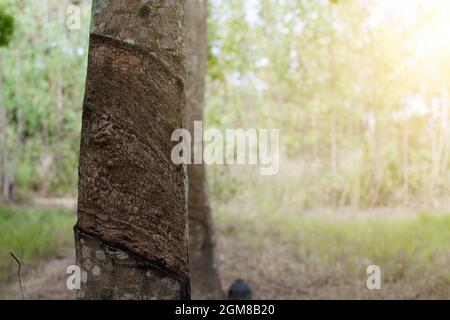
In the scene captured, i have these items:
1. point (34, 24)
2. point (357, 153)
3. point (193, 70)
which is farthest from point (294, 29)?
point (193, 70)

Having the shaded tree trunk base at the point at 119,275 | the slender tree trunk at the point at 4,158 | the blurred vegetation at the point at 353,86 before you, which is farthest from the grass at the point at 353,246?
the slender tree trunk at the point at 4,158

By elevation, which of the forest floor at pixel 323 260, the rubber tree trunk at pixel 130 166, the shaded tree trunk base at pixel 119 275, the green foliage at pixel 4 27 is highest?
the green foliage at pixel 4 27

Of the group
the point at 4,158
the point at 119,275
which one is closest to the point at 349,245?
the point at 119,275

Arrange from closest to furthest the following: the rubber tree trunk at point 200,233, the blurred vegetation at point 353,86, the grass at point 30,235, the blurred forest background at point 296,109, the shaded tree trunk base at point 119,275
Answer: the shaded tree trunk base at point 119,275 < the rubber tree trunk at point 200,233 < the grass at point 30,235 < the blurred forest background at point 296,109 < the blurred vegetation at point 353,86

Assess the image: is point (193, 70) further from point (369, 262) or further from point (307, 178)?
point (307, 178)

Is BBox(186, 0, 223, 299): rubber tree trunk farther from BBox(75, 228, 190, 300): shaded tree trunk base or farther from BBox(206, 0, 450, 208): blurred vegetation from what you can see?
BBox(206, 0, 450, 208): blurred vegetation

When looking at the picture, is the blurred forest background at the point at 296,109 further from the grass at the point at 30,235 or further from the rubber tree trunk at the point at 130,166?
the rubber tree trunk at the point at 130,166

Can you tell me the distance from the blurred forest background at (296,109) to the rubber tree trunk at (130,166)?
5.39 metres

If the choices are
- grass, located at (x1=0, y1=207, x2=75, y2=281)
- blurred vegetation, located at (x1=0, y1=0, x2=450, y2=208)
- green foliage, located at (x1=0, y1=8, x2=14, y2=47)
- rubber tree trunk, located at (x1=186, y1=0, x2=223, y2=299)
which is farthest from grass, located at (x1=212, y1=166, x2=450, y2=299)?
green foliage, located at (x1=0, y1=8, x2=14, y2=47)

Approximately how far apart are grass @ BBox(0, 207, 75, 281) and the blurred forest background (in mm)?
78

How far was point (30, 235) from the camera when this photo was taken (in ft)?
21.2

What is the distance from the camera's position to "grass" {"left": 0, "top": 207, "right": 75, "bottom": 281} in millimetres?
5793

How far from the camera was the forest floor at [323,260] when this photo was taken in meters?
4.91

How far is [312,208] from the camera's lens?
30.8 feet
